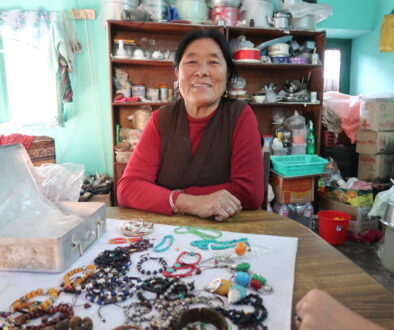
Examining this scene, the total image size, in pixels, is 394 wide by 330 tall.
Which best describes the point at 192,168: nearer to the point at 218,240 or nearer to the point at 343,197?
the point at 218,240

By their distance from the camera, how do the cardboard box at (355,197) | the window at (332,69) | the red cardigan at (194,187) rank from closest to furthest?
the red cardigan at (194,187) → the cardboard box at (355,197) → the window at (332,69)

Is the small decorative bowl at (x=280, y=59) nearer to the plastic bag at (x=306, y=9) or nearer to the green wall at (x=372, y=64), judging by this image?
the plastic bag at (x=306, y=9)

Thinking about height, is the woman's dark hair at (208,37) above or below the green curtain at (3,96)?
above

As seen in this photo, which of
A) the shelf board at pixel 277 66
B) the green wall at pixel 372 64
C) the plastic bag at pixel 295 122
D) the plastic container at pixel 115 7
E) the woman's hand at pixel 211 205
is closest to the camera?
the woman's hand at pixel 211 205

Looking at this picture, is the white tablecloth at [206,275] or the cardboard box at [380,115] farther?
the cardboard box at [380,115]

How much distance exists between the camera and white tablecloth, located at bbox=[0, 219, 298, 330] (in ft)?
1.76

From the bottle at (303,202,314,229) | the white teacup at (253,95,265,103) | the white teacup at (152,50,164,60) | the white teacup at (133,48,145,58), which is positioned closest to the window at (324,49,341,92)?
the white teacup at (253,95,265,103)

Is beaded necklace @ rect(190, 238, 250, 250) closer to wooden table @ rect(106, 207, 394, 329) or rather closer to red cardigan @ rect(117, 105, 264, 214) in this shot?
wooden table @ rect(106, 207, 394, 329)

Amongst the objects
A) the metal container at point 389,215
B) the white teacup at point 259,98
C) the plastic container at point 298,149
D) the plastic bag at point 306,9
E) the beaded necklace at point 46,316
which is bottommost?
the metal container at point 389,215

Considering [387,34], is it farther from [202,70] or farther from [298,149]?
[202,70]

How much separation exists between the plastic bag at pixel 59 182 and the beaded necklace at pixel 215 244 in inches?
20.6

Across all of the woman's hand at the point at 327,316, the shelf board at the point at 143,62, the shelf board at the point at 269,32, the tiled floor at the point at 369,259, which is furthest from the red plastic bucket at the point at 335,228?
the woman's hand at the point at 327,316

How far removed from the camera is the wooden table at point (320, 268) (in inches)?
22.0

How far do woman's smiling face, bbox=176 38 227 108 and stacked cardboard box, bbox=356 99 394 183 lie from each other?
2.24 meters
